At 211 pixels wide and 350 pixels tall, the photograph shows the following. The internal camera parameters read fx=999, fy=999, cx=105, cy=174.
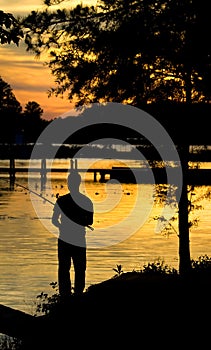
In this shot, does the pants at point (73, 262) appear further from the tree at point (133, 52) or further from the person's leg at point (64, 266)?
the tree at point (133, 52)

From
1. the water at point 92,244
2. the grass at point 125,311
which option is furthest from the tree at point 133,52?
the grass at point 125,311

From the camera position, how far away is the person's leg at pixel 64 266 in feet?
58.8


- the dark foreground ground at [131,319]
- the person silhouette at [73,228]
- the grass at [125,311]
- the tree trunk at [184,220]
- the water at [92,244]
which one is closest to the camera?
the dark foreground ground at [131,319]

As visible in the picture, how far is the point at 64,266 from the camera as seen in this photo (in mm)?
18156

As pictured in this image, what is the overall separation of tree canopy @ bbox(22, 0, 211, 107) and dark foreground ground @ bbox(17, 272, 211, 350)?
23.3 feet

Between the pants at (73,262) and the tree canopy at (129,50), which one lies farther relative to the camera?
the tree canopy at (129,50)

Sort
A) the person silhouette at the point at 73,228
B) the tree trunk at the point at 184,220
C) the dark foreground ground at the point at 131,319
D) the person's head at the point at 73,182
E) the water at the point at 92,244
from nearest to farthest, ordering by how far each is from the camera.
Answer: the dark foreground ground at the point at 131,319, the person silhouette at the point at 73,228, the person's head at the point at 73,182, the tree trunk at the point at 184,220, the water at the point at 92,244

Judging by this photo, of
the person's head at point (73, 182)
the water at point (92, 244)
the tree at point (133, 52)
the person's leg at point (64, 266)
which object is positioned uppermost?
the tree at point (133, 52)

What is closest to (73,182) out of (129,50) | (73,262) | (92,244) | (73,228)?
(73,228)

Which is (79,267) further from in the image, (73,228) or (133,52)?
(133,52)

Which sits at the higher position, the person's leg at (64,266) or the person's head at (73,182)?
the person's head at (73,182)

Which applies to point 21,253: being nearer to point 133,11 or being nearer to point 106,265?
point 106,265

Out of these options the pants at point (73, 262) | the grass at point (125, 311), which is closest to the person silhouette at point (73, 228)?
the pants at point (73, 262)

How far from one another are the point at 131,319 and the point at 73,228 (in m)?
4.92
